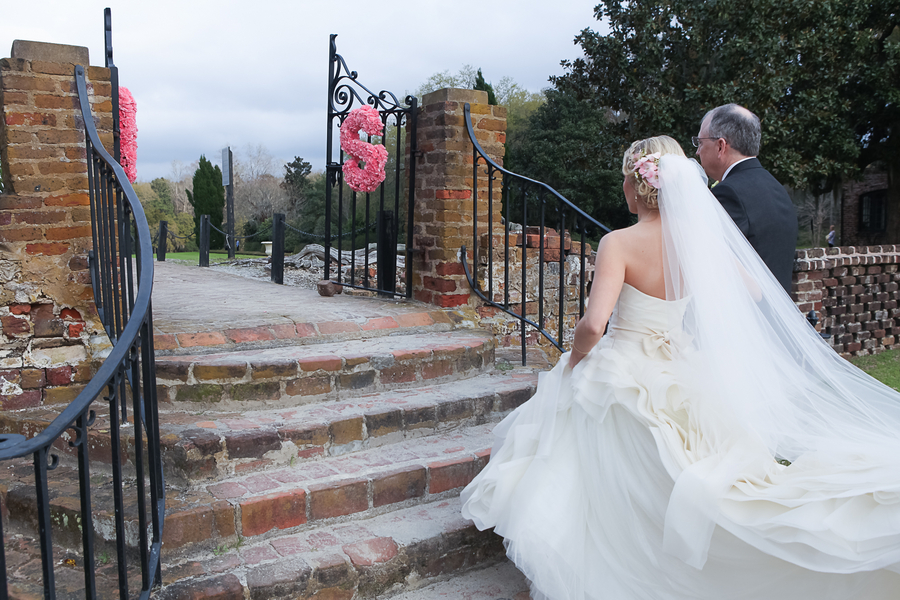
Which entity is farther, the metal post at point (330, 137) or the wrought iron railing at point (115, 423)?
the metal post at point (330, 137)

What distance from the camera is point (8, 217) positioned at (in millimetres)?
3203

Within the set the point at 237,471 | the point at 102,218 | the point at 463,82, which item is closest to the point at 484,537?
the point at 237,471

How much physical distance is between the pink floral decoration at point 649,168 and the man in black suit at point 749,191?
0.59 m

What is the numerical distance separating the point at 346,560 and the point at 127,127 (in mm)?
3247

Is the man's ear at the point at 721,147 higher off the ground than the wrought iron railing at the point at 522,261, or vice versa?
the man's ear at the point at 721,147

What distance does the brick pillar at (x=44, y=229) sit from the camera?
3.21 metres

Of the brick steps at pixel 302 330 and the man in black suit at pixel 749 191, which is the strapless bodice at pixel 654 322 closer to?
the man in black suit at pixel 749 191

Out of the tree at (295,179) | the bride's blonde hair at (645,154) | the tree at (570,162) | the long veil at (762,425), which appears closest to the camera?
the long veil at (762,425)

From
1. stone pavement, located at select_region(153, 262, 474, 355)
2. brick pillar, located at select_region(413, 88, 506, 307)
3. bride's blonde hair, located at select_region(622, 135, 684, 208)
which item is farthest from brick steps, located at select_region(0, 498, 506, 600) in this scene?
brick pillar, located at select_region(413, 88, 506, 307)

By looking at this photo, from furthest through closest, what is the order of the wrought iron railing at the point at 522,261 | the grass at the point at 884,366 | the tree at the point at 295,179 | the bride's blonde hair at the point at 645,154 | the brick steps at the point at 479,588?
the tree at the point at 295,179 < the grass at the point at 884,366 < the wrought iron railing at the point at 522,261 < the brick steps at the point at 479,588 < the bride's blonde hair at the point at 645,154

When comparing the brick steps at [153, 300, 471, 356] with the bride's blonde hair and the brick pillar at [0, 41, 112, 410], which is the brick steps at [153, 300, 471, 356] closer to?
the brick pillar at [0, 41, 112, 410]

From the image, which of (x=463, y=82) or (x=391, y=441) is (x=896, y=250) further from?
(x=463, y=82)

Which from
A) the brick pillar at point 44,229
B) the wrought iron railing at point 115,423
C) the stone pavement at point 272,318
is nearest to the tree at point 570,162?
the stone pavement at point 272,318

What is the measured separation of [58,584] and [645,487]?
2.16 meters
